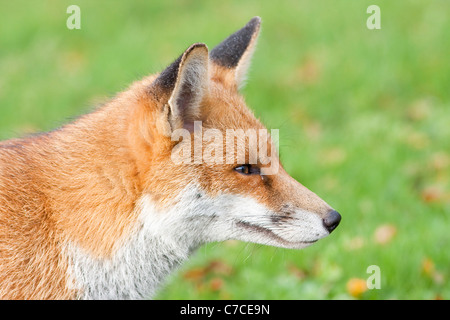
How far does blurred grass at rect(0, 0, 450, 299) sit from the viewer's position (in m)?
6.70

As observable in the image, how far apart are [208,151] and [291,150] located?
5.23m

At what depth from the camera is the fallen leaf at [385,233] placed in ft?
23.6

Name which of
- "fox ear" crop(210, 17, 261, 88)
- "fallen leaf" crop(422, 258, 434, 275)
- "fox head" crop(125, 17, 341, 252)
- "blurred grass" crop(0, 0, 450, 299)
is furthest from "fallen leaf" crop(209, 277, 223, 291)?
"fox ear" crop(210, 17, 261, 88)

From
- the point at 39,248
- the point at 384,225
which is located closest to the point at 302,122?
the point at 384,225

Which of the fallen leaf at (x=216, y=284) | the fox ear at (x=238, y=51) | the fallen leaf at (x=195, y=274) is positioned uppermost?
the fox ear at (x=238, y=51)

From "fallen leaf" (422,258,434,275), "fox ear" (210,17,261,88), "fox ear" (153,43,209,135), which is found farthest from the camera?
"fallen leaf" (422,258,434,275)

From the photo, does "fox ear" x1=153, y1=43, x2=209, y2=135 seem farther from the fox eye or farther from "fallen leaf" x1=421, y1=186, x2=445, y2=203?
"fallen leaf" x1=421, y1=186, x2=445, y2=203

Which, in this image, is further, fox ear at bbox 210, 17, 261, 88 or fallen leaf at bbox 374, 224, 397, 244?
fallen leaf at bbox 374, 224, 397, 244

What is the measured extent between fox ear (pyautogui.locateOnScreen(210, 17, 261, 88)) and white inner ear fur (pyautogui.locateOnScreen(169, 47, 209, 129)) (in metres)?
0.82

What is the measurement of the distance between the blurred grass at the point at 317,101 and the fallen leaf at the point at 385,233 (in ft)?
0.08

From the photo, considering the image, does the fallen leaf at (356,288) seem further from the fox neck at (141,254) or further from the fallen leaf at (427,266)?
the fox neck at (141,254)

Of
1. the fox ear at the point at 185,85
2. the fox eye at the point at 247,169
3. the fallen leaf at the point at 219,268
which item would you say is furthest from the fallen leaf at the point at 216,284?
the fox ear at the point at 185,85

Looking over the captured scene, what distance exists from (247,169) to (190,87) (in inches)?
27.7
